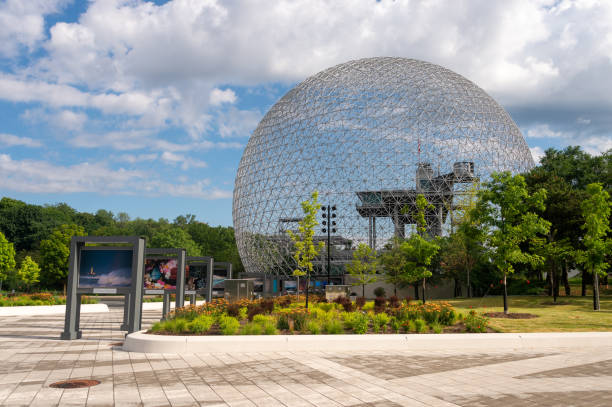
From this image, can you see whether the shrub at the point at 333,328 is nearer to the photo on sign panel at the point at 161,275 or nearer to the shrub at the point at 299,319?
the shrub at the point at 299,319

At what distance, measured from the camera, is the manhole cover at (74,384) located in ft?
29.6

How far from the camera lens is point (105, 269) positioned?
17641 mm

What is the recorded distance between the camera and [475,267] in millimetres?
42406

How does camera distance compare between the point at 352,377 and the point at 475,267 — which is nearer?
the point at 352,377

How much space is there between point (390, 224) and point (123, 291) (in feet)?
107

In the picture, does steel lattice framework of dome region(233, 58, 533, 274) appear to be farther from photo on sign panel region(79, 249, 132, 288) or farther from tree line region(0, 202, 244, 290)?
photo on sign panel region(79, 249, 132, 288)

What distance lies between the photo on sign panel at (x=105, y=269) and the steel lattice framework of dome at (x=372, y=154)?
2658cm

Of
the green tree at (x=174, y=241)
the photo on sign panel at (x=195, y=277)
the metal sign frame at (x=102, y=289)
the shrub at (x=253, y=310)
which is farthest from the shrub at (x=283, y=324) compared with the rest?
the green tree at (x=174, y=241)

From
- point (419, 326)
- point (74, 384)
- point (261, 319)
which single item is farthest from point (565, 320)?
point (74, 384)

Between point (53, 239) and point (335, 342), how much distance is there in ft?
182

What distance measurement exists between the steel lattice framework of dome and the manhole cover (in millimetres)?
33814

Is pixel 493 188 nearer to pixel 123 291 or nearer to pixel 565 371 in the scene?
pixel 565 371

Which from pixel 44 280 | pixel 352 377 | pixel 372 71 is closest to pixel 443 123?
pixel 372 71

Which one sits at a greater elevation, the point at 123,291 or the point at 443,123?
the point at 443,123
